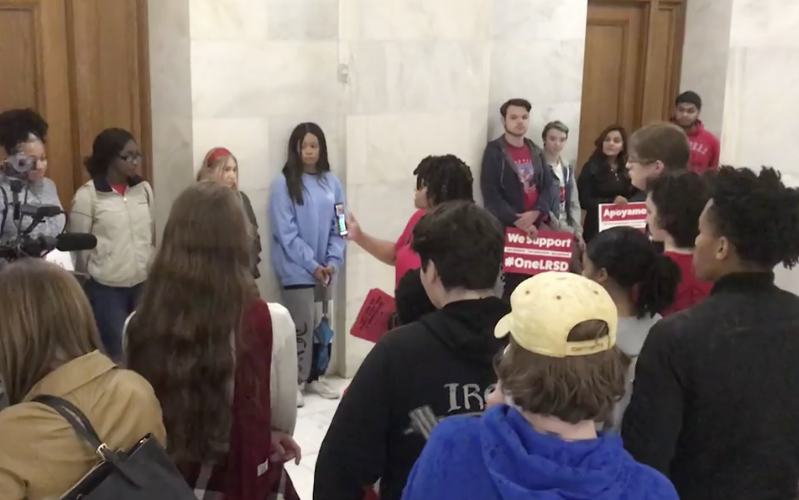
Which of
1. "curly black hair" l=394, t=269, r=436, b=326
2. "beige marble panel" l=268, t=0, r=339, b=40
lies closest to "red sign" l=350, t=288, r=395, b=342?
"curly black hair" l=394, t=269, r=436, b=326

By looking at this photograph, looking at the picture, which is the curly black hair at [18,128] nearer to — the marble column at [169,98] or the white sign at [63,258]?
the white sign at [63,258]

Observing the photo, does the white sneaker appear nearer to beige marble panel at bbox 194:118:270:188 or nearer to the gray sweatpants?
the gray sweatpants

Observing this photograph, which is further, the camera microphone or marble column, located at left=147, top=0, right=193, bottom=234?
marble column, located at left=147, top=0, right=193, bottom=234

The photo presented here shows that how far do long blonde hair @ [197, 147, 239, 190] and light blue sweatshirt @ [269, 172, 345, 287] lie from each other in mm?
375

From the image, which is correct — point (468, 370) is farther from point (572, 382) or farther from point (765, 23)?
point (765, 23)

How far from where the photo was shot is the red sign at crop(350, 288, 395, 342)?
8.48ft

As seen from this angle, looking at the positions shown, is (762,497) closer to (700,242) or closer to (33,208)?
(700,242)

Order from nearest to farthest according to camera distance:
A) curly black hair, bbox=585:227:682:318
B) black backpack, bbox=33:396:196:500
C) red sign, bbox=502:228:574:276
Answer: black backpack, bbox=33:396:196:500, curly black hair, bbox=585:227:682:318, red sign, bbox=502:228:574:276

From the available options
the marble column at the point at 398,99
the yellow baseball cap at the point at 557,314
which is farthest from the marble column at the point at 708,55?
the yellow baseball cap at the point at 557,314

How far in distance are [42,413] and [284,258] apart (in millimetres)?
3020

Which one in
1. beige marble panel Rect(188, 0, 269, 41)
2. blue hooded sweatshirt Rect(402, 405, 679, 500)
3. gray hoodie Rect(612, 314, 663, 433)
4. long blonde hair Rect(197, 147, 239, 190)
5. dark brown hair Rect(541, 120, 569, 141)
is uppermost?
beige marble panel Rect(188, 0, 269, 41)

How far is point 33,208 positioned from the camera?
2598 mm

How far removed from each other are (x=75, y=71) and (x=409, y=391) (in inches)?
130

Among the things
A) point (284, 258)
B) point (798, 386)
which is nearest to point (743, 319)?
point (798, 386)
